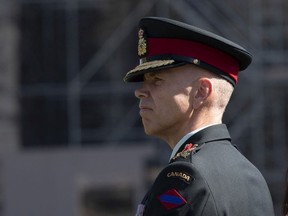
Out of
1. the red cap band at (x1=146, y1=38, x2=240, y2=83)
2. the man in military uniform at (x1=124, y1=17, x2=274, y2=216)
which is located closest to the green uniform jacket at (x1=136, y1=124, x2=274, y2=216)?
the man in military uniform at (x1=124, y1=17, x2=274, y2=216)

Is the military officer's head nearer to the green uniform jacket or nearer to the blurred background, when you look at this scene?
the green uniform jacket

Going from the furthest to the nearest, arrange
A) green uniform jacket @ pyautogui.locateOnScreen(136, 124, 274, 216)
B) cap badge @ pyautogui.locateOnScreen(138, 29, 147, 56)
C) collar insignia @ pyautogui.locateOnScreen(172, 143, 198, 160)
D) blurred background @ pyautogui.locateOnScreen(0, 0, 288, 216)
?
blurred background @ pyautogui.locateOnScreen(0, 0, 288, 216)
cap badge @ pyautogui.locateOnScreen(138, 29, 147, 56)
collar insignia @ pyautogui.locateOnScreen(172, 143, 198, 160)
green uniform jacket @ pyautogui.locateOnScreen(136, 124, 274, 216)

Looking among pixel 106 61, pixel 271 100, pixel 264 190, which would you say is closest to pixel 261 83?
pixel 271 100

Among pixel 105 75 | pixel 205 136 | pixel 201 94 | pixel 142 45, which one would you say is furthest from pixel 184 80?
pixel 105 75

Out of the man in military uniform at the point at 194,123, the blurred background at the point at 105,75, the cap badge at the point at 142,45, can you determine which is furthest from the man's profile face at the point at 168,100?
the blurred background at the point at 105,75

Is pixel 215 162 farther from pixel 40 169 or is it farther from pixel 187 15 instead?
pixel 187 15

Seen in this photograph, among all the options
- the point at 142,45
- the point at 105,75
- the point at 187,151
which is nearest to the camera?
the point at 187,151

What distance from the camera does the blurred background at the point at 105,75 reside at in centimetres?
1294

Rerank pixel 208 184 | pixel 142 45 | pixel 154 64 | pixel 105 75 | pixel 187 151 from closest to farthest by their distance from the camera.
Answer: pixel 208 184
pixel 187 151
pixel 154 64
pixel 142 45
pixel 105 75

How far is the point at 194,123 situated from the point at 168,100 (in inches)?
3.9

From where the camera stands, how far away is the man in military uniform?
3053 millimetres

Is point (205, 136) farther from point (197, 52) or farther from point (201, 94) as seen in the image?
point (197, 52)

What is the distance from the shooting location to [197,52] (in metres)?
3.27

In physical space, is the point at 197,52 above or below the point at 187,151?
above
